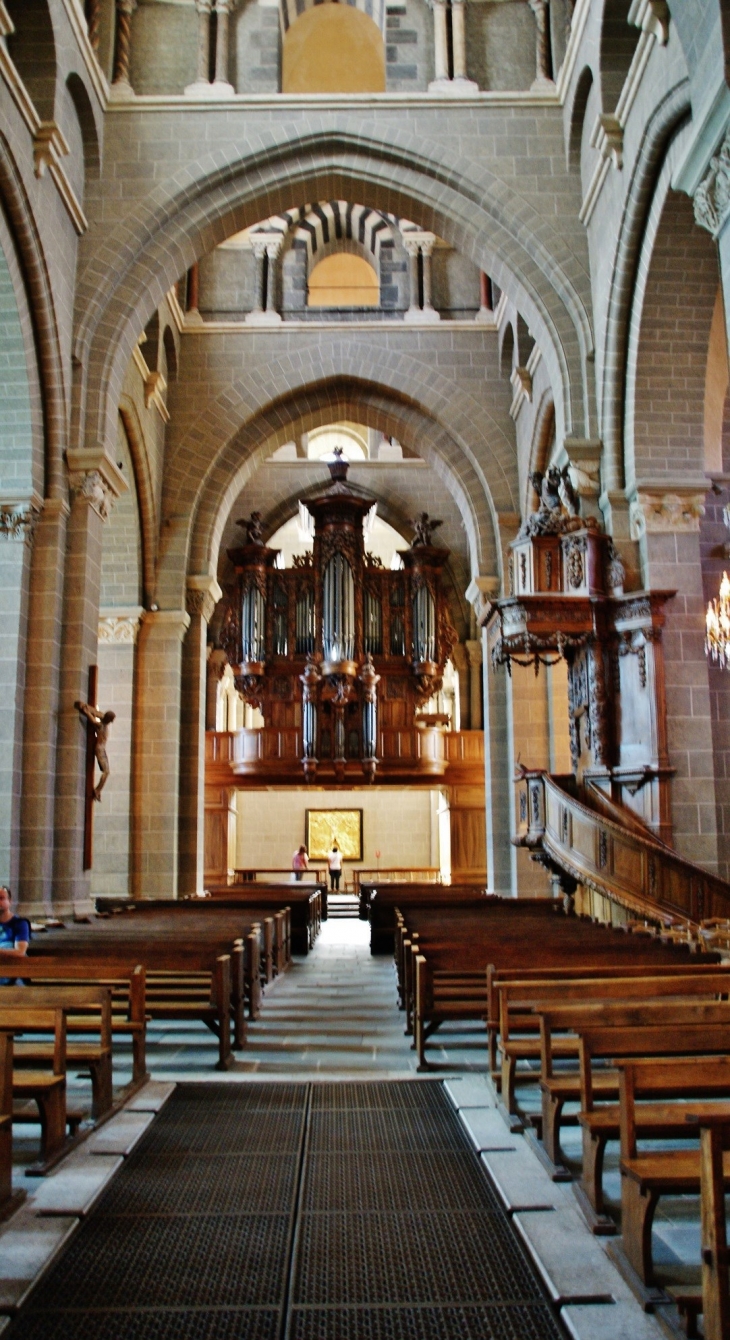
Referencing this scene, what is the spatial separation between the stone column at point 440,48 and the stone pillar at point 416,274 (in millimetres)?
3873

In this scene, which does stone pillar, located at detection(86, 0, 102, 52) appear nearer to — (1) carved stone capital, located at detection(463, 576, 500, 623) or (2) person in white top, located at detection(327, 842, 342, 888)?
(1) carved stone capital, located at detection(463, 576, 500, 623)

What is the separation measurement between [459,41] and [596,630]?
777 centimetres

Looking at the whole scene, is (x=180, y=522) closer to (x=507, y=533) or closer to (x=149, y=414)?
(x=149, y=414)

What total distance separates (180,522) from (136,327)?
4.45 meters

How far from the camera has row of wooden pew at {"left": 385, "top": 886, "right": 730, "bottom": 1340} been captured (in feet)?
9.66

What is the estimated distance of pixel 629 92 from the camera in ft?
35.2

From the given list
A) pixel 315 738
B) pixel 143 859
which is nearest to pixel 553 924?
pixel 143 859

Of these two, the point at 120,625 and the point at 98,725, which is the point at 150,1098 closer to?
the point at 98,725

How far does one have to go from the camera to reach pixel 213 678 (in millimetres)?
22797

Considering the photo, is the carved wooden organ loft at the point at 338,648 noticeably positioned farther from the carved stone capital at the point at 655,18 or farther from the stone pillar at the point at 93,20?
the carved stone capital at the point at 655,18

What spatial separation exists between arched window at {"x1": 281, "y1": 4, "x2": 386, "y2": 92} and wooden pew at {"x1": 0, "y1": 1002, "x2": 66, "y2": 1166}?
641 inches

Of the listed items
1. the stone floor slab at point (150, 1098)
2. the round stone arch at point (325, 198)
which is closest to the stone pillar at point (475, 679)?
the round stone arch at point (325, 198)

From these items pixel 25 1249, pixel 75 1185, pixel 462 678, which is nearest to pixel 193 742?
pixel 462 678

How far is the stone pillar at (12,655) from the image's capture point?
10.6 meters
